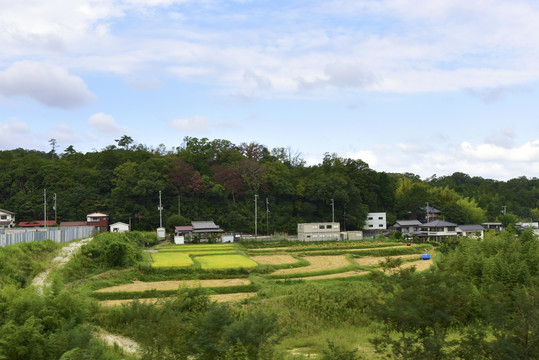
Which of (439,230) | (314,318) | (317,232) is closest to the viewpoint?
(314,318)

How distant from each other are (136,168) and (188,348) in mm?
47828

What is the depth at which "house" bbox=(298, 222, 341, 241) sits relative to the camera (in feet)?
161

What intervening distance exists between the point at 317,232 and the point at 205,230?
42.0 ft

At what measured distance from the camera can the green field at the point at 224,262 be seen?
2806 cm

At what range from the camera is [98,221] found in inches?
1956

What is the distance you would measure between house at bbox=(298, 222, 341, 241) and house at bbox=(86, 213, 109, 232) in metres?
22.7

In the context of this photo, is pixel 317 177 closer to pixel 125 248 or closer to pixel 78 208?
pixel 78 208

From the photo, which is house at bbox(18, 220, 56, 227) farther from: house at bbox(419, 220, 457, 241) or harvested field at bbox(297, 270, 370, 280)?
house at bbox(419, 220, 457, 241)

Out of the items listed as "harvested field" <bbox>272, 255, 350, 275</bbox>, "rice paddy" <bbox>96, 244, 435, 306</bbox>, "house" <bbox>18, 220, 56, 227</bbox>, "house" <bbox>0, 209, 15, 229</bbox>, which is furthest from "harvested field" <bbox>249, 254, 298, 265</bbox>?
"house" <bbox>0, 209, 15, 229</bbox>

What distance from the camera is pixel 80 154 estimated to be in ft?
227

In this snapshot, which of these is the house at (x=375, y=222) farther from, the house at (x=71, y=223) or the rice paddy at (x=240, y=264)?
the house at (x=71, y=223)

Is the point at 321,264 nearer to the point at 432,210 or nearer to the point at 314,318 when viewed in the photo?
the point at 314,318

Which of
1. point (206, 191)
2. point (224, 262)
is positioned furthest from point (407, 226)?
point (224, 262)

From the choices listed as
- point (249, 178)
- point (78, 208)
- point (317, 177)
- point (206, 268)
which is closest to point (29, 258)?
point (206, 268)
